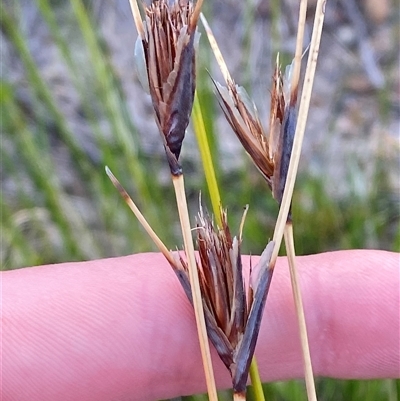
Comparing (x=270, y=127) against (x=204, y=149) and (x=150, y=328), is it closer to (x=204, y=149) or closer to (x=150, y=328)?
(x=204, y=149)

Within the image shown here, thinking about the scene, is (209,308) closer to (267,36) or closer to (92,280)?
(92,280)

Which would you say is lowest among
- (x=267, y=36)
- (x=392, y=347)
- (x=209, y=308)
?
(x=392, y=347)

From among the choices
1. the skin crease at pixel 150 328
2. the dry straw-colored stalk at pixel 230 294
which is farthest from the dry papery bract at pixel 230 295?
the skin crease at pixel 150 328

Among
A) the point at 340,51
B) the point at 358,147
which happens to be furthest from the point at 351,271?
the point at 340,51

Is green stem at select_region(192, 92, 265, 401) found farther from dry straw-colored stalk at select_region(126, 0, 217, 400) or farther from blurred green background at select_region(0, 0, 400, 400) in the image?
blurred green background at select_region(0, 0, 400, 400)

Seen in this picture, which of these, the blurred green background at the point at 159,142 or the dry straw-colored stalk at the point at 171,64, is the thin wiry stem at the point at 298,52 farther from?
the blurred green background at the point at 159,142

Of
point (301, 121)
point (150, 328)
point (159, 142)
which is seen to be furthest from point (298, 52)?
point (159, 142)
